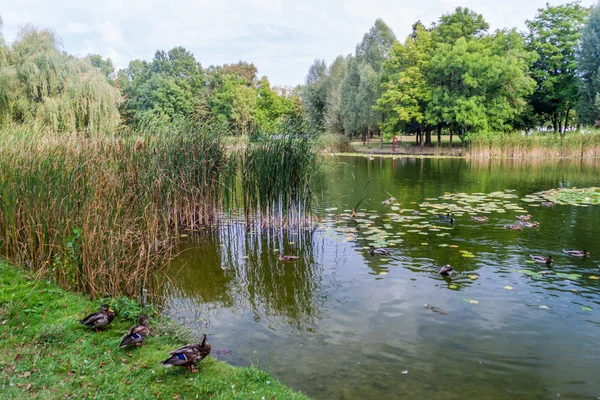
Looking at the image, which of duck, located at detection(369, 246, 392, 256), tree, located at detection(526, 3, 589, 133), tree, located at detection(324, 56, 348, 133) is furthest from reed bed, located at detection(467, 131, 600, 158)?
duck, located at detection(369, 246, 392, 256)

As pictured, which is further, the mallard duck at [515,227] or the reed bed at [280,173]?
the mallard duck at [515,227]

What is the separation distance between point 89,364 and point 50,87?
19661 mm

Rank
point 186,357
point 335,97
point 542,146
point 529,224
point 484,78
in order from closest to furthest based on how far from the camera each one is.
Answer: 1. point 186,357
2. point 529,224
3. point 542,146
4. point 484,78
5. point 335,97

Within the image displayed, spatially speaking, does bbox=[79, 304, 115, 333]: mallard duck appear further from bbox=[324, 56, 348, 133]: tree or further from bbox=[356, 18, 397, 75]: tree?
bbox=[356, 18, 397, 75]: tree

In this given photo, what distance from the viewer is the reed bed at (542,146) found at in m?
28.3

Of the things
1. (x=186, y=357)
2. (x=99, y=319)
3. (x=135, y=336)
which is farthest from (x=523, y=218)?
(x=99, y=319)

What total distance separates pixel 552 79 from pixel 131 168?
4071 cm

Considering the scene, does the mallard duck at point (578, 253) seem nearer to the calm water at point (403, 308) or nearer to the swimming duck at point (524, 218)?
the calm water at point (403, 308)

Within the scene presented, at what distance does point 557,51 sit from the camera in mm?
38469

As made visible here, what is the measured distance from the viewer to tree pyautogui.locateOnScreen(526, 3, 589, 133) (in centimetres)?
3797

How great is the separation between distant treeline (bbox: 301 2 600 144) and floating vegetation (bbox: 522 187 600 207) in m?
20.1

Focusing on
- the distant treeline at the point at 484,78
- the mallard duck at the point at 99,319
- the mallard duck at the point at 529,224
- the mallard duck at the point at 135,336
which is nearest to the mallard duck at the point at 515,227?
the mallard duck at the point at 529,224

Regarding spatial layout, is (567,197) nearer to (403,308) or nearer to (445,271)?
(445,271)

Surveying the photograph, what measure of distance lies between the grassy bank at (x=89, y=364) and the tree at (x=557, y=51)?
4214cm
